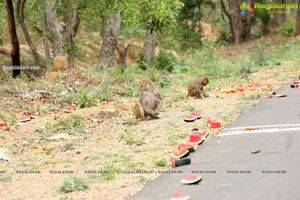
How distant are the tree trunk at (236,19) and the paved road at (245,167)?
2122 centimetres

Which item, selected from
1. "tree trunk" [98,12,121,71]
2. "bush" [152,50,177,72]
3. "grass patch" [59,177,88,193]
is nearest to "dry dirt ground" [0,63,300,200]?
"grass patch" [59,177,88,193]

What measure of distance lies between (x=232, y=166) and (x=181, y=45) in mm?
27548

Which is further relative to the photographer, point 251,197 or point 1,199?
point 1,199

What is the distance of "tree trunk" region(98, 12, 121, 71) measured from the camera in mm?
19109

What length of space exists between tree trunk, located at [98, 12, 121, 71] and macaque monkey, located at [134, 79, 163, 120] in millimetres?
9530

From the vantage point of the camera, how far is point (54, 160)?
7.21 meters

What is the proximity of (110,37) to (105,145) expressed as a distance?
38.6ft

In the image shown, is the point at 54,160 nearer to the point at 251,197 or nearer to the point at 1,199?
the point at 1,199

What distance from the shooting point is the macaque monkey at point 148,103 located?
9.66 metres

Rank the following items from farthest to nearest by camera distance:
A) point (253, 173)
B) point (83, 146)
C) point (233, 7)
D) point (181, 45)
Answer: point (181, 45) < point (233, 7) < point (83, 146) < point (253, 173)

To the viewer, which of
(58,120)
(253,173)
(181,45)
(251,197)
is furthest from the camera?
(181,45)

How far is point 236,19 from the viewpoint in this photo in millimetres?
28922

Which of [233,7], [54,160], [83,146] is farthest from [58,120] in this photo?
[233,7]

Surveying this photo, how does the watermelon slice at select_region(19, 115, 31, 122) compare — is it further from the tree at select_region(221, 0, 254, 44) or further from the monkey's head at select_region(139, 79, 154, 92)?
the tree at select_region(221, 0, 254, 44)
